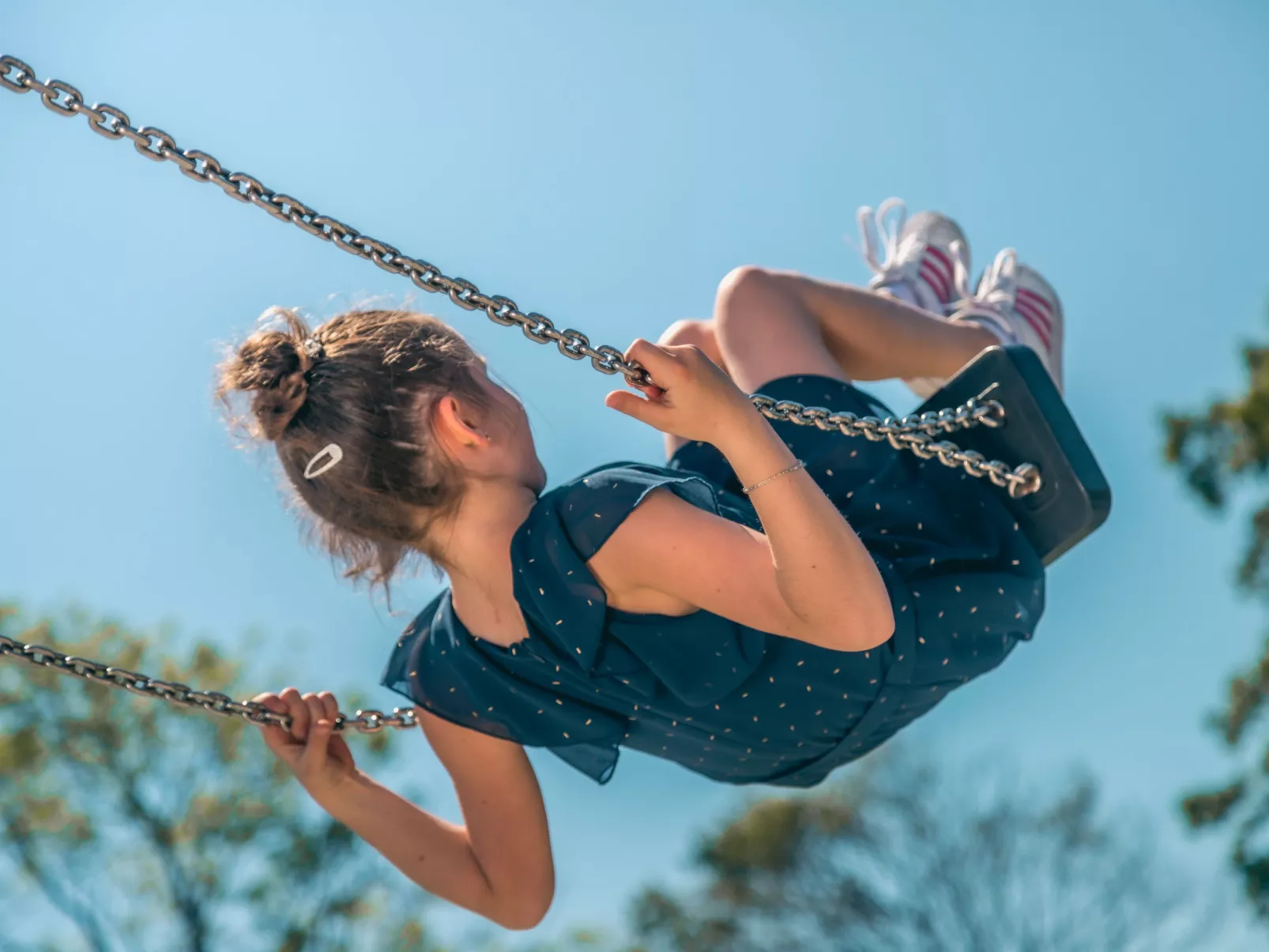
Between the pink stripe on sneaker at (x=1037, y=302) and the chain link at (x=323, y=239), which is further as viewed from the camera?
the pink stripe on sneaker at (x=1037, y=302)

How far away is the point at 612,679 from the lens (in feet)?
4.94

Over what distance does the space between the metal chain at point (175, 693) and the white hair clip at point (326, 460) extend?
0.98 ft

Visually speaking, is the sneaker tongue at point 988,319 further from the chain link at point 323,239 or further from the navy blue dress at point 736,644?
the chain link at point 323,239

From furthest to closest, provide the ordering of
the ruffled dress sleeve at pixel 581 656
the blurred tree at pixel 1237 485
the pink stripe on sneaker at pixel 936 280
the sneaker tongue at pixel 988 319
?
the blurred tree at pixel 1237 485, the pink stripe on sneaker at pixel 936 280, the sneaker tongue at pixel 988 319, the ruffled dress sleeve at pixel 581 656

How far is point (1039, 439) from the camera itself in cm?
172

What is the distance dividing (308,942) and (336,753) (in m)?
4.82

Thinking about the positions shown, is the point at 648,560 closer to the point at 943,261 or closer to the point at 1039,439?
the point at 1039,439

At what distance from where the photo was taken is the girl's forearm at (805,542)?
1.18 m

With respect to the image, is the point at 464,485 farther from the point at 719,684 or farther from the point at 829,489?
the point at 829,489

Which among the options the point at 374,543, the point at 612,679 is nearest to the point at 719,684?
A: the point at 612,679

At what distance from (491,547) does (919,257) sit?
127cm

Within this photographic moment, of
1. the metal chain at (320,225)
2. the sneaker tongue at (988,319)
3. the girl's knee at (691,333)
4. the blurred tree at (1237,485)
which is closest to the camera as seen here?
the metal chain at (320,225)

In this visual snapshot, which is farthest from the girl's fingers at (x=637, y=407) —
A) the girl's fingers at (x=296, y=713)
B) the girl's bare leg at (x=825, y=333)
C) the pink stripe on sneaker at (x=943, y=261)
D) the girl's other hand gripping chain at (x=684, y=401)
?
the pink stripe on sneaker at (x=943, y=261)

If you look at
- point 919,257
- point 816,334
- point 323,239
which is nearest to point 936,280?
point 919,257
